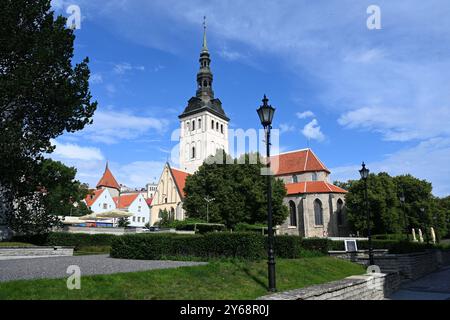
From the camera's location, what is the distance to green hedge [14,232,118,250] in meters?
25.2

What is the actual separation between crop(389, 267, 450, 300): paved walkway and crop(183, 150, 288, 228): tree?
76.9 feet

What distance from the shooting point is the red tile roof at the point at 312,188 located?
54.6 metres

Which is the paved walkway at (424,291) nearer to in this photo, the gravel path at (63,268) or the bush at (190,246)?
the bush at (190,246)

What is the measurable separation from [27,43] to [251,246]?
16.6 metres

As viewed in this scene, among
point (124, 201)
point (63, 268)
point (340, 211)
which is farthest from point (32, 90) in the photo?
point (124, 201)

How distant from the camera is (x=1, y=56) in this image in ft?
63.4

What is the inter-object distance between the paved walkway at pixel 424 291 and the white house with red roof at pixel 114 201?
2401 inches

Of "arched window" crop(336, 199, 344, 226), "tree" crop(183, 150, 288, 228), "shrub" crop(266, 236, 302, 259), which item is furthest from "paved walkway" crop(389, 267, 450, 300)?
"arched window" crop(336, 199, 344, 226)

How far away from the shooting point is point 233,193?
44781mm

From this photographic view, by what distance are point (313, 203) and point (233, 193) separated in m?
16.3

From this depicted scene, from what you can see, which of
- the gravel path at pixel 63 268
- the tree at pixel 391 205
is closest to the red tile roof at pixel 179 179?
the tree at pixel 391 205
